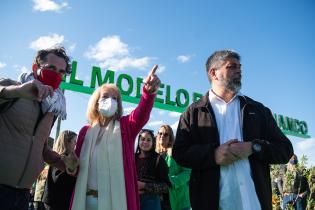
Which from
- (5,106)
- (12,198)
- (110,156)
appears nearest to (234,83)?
(110,156)

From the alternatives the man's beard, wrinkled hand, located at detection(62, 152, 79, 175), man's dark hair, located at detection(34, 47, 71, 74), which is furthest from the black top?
the man's beard

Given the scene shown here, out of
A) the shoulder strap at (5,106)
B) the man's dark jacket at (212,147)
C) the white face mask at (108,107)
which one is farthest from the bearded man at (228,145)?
the shoulder strap at (5,106)

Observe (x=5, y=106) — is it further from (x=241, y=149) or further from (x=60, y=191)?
(x=241, y=149)

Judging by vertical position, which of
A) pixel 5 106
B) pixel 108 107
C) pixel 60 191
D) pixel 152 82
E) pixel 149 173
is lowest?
pixel 60 191

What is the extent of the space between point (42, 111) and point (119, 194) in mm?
903

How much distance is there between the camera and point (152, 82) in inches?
112

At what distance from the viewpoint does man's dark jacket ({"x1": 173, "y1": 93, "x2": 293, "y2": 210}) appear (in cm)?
250

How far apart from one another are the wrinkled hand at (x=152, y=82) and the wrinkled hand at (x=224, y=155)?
76 centimetres

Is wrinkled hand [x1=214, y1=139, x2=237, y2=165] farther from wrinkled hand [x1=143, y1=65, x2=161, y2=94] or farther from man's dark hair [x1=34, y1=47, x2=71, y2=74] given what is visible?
man's dark hair [x1=34, y1=47, x2=71, y2=74]

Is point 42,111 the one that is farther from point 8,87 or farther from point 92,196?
point 92,196

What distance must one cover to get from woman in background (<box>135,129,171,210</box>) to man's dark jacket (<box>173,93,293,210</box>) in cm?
148

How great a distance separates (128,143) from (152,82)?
584 millimetres

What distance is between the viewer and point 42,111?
104 inches

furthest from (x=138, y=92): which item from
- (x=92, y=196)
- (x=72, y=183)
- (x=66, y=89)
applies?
(x=92, y=196)
